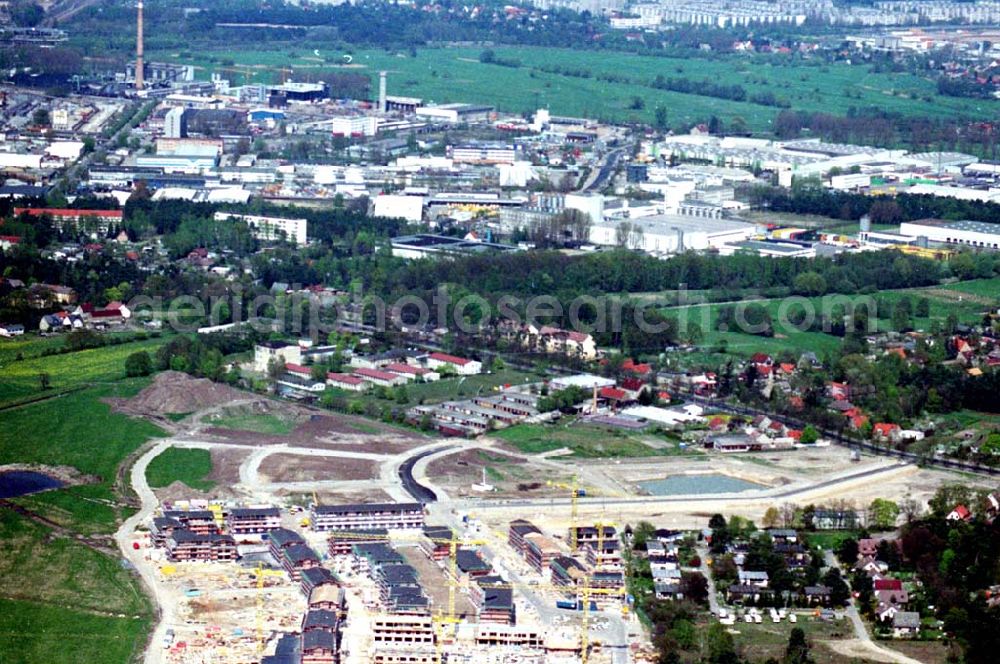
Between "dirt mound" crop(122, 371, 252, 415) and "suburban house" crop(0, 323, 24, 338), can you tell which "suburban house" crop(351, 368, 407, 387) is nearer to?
"dirt mound" crop(122, 371, 252, 415)

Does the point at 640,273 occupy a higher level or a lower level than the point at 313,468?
higher

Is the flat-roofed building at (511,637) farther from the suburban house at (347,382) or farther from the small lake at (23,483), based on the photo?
the suburban house at (347,382)

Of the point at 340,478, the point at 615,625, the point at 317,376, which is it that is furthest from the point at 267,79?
the point at 615,625

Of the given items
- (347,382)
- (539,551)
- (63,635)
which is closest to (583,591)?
(539,551)

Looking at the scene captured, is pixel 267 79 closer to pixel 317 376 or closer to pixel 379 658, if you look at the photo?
pixel 317 376

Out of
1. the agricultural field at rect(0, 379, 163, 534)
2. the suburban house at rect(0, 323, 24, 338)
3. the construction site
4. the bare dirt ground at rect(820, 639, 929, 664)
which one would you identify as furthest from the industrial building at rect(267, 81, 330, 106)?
the bare dirt ground at rect(820, 639, 929, 664)

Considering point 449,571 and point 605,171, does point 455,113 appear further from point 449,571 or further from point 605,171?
point 449,571
